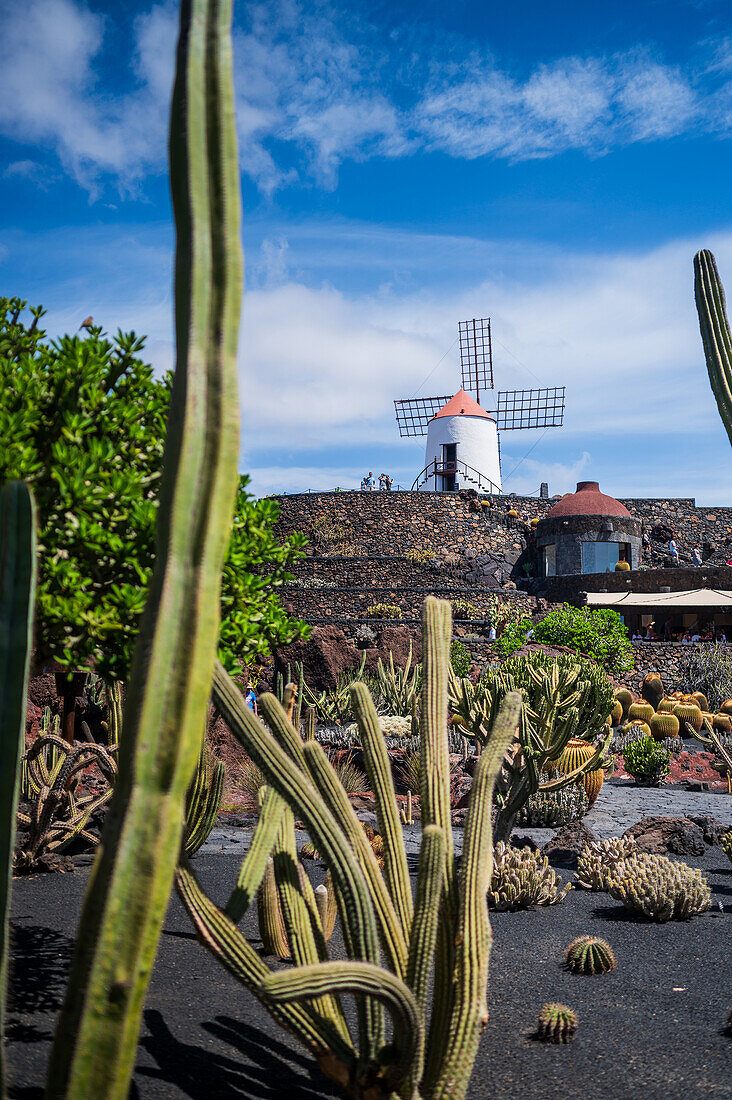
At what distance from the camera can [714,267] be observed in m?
4.38

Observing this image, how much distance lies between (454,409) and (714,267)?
3929 centimetres

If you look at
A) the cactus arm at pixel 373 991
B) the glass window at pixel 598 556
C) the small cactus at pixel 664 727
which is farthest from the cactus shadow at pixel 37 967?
the glass window at pixel 598 556

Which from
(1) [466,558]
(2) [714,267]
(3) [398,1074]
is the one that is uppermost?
(1) [466,558]

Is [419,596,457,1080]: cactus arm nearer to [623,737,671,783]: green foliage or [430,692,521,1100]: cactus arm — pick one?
[430,692,521,1100]: cactus arm

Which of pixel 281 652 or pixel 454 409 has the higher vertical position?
pixel 454 409

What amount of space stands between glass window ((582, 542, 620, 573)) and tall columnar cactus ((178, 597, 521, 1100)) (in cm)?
2765

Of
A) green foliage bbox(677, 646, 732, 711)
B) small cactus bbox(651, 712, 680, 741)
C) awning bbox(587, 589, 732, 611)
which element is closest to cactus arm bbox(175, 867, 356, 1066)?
small cactus bbox(651, 712, 680, 741)

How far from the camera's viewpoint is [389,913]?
9.89ft

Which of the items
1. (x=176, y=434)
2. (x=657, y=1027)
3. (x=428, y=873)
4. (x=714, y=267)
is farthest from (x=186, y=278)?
(x=657, y=1027)

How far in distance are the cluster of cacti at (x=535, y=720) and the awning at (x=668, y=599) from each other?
14.0 metres

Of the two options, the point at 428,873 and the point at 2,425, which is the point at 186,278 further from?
the point at 428,873

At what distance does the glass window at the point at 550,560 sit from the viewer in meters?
31.6

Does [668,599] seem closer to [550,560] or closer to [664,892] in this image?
[550,560]

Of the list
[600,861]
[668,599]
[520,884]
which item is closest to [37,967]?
[520,884]
